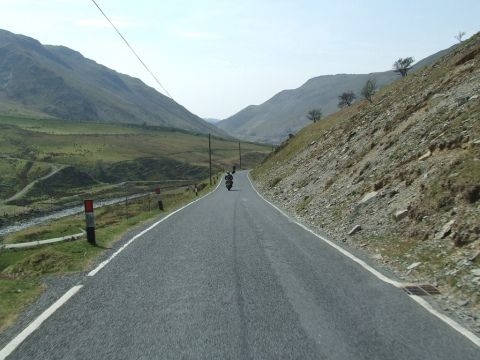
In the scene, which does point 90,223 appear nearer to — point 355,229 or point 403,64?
point 355,229

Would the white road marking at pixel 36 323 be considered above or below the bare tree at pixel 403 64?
below

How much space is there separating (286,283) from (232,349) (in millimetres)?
3117

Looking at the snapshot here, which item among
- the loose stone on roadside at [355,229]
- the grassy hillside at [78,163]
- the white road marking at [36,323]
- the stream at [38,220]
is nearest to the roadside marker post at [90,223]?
the white road marking at [36,323]

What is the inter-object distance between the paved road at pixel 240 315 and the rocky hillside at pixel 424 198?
1.24 metres

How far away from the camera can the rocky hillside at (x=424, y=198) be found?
376 inches

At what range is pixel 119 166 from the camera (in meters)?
117

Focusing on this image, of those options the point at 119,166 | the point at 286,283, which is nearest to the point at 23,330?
the point at 286,283

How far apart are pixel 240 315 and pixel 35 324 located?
9.02 ft

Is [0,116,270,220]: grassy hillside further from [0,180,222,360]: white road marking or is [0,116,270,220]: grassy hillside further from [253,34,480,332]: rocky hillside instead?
[0,180,222,360]: white road marking

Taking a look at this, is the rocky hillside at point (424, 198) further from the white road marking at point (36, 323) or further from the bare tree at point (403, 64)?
the bare tree at point (403, 64)

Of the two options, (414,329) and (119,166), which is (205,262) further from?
A: (119,166)

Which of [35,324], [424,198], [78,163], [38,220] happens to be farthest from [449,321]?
[78,163]

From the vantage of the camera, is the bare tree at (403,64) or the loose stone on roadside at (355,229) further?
the bare tree at (403,64)

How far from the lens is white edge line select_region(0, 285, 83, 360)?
18.7 feet
